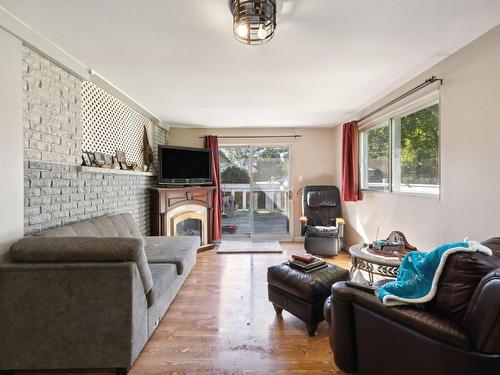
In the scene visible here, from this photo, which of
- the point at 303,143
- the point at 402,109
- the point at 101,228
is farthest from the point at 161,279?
the point at 303,143

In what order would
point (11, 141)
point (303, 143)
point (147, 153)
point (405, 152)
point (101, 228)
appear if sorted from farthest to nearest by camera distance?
point (303, 143)
point (147, 153)
point (405, 152)
point (101, 228)
point (11, 141)

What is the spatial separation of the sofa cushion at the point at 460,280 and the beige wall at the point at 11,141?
2643 millimetres

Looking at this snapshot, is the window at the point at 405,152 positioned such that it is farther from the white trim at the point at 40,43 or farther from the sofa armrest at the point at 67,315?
the white trim at the point at 40,43

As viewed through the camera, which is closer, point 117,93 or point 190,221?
point 117,93

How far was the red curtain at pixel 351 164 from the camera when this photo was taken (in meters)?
4.17

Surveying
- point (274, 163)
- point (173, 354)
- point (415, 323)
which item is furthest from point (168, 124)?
point (415, 323)

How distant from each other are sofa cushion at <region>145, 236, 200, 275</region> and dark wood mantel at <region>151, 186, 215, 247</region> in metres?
0.90

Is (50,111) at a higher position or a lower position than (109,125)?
lower

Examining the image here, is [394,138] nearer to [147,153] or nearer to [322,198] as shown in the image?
[322,198]

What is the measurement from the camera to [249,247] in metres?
4.84

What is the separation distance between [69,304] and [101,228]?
111 cm

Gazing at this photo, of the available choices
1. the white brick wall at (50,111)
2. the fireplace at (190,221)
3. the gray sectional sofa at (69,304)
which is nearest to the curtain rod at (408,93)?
the gray sectional sofa at (69,304)

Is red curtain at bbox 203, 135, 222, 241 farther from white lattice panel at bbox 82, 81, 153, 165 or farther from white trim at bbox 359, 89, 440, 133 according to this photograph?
white trim at bbox 359, 89, 440, 133

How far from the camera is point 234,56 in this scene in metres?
2.34
